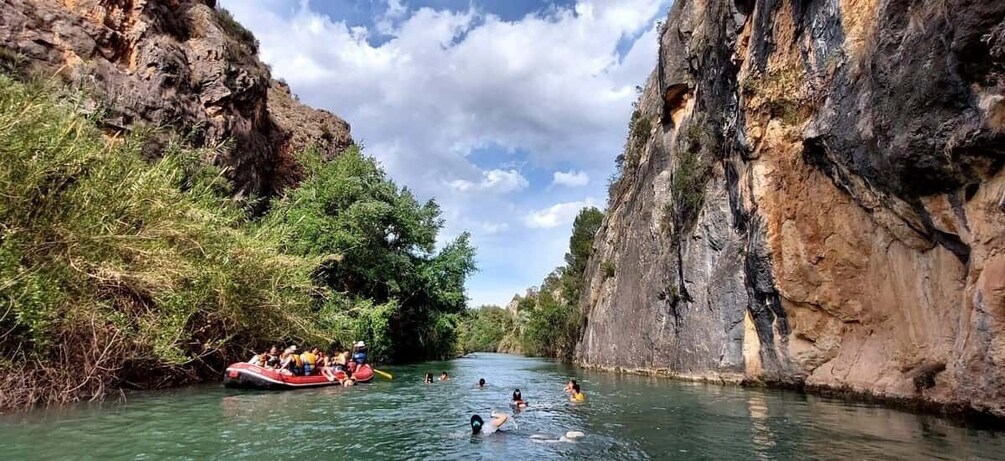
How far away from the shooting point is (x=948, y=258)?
12.0 meters

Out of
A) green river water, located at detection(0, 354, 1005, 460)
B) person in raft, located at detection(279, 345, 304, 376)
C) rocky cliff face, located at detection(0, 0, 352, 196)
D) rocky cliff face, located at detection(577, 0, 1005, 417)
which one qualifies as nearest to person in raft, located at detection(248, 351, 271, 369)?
person in raft, located at detection(279, 345, 304, 376)

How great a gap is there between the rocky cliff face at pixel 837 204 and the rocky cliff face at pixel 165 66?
19.6 m

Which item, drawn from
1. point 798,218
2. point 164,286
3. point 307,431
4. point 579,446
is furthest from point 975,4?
point 164,286

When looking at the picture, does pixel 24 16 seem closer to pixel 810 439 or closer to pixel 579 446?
pixel 579 446

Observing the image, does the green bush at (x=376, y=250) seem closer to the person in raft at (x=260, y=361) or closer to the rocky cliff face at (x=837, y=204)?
the person in raft at (x=260, y=361)

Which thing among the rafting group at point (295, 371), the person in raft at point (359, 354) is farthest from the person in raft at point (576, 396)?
the person in raft at point (359, 354)

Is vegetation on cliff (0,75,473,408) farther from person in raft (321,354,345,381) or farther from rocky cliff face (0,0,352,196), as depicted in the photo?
rocky cliff face (0,0,352,196)

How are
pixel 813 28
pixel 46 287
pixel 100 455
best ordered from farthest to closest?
pixel 813 28 → pixel 46 287 → pixel 100 455

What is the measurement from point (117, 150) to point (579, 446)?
1282 cm

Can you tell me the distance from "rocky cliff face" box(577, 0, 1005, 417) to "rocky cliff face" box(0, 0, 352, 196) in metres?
19.6

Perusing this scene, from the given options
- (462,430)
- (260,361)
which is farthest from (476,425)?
(260,361)

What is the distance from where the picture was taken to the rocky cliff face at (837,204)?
10.2 m

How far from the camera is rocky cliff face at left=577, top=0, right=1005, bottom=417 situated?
10.2 m

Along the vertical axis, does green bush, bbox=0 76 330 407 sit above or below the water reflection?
above
